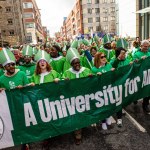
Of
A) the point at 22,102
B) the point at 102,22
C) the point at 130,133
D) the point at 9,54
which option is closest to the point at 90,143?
the point at 130,133

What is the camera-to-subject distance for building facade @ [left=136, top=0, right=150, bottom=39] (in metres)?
28.8

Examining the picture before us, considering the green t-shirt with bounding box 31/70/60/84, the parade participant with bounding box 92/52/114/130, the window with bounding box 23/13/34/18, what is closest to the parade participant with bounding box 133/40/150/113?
the parade participant with bounding box 92/52/114/130

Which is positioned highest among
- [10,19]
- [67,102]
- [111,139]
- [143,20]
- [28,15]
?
[28,15]

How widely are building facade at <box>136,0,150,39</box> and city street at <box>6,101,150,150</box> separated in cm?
2455

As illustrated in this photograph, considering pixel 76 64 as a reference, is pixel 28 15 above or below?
above

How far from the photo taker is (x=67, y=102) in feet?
15.3

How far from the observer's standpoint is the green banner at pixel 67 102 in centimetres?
439

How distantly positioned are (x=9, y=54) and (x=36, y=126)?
1.57m

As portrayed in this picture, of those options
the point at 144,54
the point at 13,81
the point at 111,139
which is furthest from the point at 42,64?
the point at 144,54

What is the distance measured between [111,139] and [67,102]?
1305 mm

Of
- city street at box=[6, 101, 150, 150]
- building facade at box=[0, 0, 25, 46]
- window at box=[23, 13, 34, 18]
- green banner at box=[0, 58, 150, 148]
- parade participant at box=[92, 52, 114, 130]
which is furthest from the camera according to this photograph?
window at box=[23, 13, 34, 18]

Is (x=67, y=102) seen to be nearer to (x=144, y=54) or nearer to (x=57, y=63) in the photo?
(x=144, y=54)

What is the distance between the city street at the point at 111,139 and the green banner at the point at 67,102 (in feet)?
1.64

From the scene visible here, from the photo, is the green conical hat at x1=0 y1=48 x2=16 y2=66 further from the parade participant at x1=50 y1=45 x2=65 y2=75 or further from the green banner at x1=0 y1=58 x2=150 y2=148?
the parade participant at x1=50 y1=45 x2=65 y2=75
